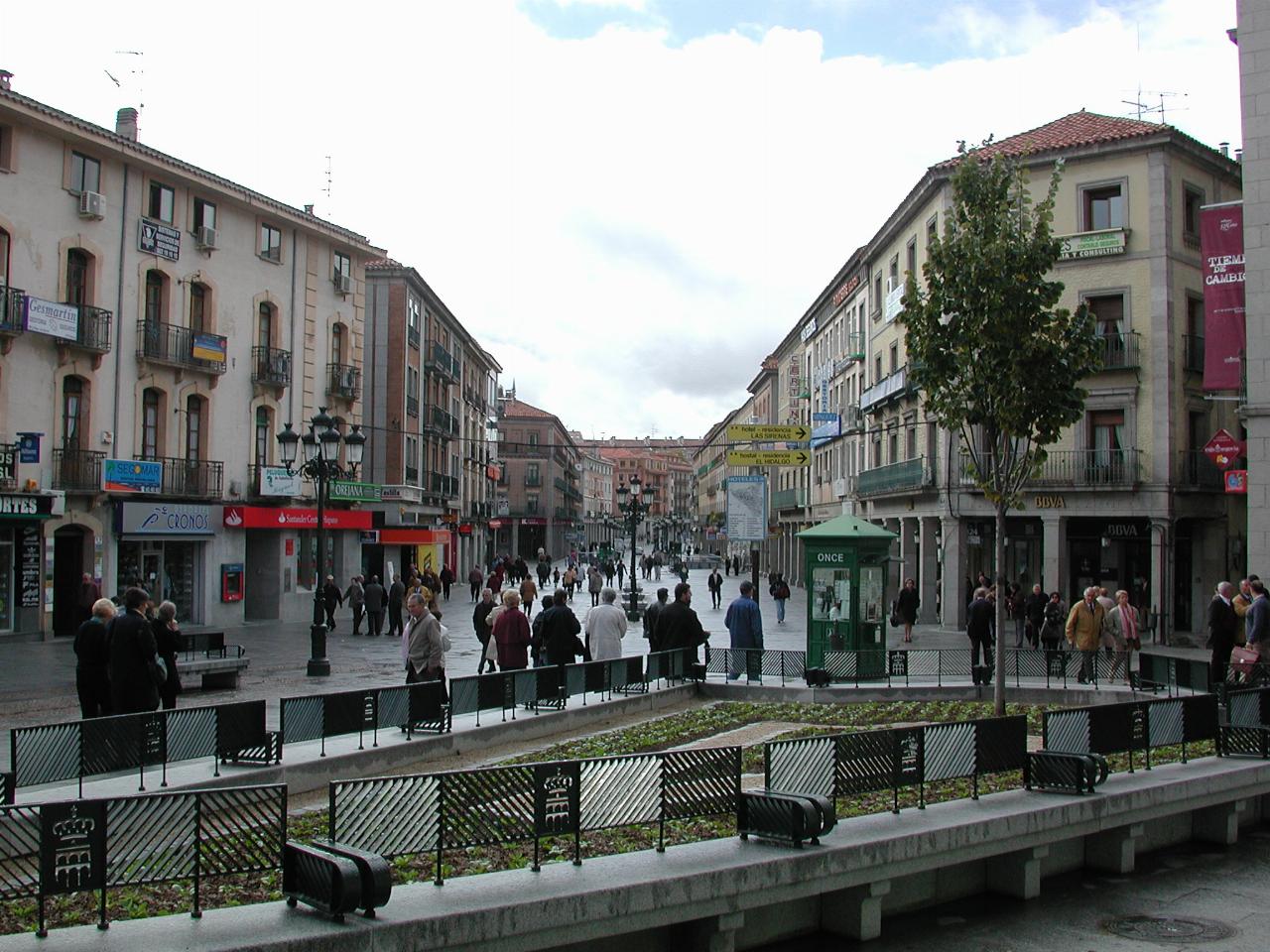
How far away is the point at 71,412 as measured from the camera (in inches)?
1124

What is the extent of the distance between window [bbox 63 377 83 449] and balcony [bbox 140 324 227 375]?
6.89 feet

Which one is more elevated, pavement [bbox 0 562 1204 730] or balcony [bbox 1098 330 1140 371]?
balcony [bbox 1098 330 1140 371]

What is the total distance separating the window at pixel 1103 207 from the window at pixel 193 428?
24277mm

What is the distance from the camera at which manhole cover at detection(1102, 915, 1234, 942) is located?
8.58 m

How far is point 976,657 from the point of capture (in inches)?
777

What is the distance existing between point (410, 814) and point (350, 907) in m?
1.06

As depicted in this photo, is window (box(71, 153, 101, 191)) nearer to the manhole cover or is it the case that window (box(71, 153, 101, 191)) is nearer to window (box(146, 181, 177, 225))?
window (box(146, 181, 177, 225))

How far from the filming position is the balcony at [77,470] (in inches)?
1094

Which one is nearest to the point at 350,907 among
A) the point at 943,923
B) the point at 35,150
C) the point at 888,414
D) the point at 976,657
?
the point at 943,923

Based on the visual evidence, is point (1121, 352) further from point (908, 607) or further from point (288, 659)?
point (288, 659)

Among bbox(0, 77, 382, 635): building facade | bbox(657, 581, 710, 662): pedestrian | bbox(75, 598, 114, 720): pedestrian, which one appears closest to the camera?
bbox(75, 598, 114, 720): pedestrian

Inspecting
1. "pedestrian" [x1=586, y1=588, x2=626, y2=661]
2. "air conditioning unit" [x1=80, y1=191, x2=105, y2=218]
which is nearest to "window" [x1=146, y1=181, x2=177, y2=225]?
"air conditioning unit" [x1=80, y1=191, x2=105, y2=218]

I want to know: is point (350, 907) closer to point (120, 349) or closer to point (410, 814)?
point (410, 814)

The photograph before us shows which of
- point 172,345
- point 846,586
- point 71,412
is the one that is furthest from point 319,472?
point 172,345
